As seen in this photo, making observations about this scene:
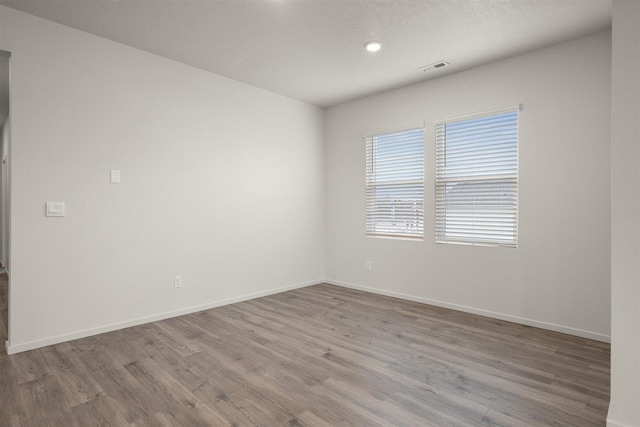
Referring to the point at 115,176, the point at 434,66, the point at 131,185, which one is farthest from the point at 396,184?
the point at 115,176

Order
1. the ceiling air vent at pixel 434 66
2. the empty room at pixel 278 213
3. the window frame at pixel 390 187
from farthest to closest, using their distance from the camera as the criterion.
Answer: the window frame at pixel 390 187 < the ceiling air vent at pixel 434 66 < the empty room at pixel 278 213

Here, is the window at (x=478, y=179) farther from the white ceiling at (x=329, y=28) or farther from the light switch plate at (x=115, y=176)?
the light switch plate at (x=115, y=176)

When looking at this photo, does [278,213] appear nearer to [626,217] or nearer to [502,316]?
[502,316]

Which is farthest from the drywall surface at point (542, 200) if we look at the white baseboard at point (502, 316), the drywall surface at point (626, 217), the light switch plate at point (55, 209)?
the light switch plate at point (55, 209)

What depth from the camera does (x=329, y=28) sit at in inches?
120

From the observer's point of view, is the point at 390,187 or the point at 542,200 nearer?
the point at 542,200

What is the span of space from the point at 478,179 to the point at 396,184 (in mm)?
1093

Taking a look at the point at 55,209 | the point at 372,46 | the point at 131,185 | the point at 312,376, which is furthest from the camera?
the point at 131,185

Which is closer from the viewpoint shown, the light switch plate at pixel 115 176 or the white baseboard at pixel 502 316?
the white baseboard at pixel 502 316

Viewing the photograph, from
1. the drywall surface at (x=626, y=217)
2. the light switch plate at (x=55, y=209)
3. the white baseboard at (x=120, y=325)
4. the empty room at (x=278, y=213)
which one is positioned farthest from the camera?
the light switch plate at (x=55, y=209)

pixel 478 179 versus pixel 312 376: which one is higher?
pixel 478 179

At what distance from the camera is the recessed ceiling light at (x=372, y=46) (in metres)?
3.28

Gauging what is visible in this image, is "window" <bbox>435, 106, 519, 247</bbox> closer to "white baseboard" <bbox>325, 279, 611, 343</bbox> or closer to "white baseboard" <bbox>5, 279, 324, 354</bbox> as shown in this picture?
"white baseboard" <bbox>325, 279, 611, 343</bbox>

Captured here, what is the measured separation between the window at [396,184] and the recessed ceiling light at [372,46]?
4.36 feet
